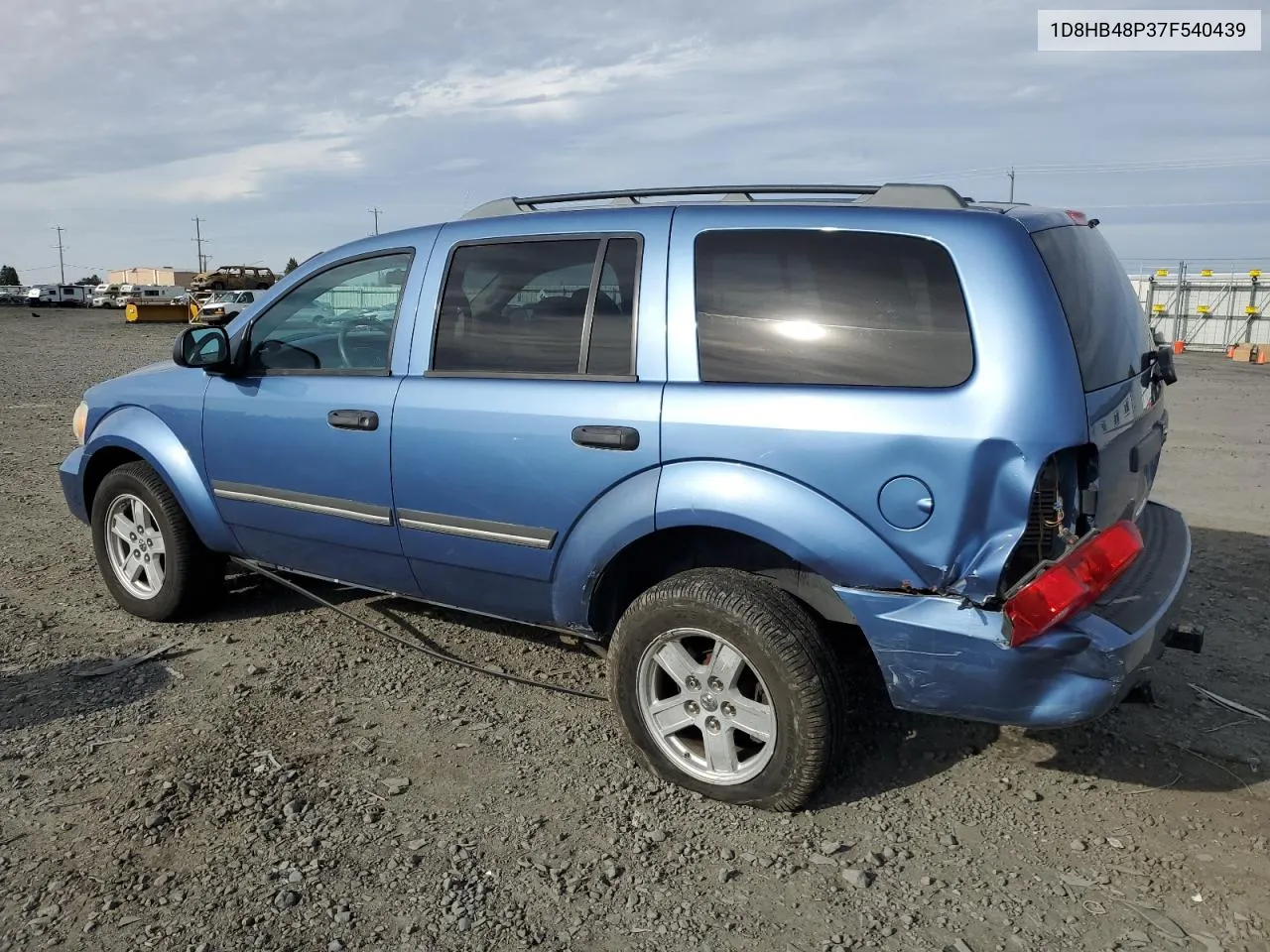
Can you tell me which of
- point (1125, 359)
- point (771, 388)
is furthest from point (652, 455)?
point (1125, 359)

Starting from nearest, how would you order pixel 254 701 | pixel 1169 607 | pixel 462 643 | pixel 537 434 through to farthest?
pixel 1169 607 < pixel 537 434 < pixel 254 701 < pixel 462 643

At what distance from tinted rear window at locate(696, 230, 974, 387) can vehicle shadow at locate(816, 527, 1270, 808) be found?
1.25 metres

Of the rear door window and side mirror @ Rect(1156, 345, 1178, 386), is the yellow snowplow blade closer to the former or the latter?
the rear door window

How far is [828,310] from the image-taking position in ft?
10.1

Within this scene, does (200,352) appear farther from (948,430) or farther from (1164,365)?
(1164,365)

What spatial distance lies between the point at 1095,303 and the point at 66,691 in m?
4.13

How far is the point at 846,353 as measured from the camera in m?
3.03

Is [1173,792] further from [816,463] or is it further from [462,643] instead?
[462,643]

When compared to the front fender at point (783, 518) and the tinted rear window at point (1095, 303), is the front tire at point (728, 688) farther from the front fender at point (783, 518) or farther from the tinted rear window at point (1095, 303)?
the tinted rear window at point (1095, 303)

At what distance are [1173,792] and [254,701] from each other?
3383 millimetres

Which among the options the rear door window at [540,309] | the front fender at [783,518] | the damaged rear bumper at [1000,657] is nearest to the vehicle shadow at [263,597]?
the rear door window at [540,309]

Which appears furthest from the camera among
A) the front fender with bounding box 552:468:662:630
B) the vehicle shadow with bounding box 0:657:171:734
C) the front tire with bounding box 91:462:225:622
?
the front tire with bounding box 91:462:225:622

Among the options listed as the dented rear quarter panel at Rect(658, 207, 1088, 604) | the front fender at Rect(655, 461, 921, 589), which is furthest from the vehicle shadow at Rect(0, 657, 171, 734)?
the dented rear quarter panel at Rect(658, 207, 1088, 604)

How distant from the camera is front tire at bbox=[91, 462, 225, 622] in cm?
478
